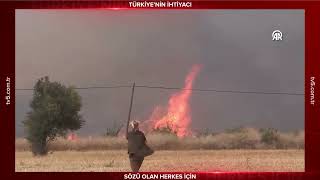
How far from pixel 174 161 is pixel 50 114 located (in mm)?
2411

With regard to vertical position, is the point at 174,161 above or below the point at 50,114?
below

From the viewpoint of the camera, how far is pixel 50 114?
43.5ft

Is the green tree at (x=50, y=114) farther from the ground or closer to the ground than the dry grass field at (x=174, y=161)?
farther from the ground

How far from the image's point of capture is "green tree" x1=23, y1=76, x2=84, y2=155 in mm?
12789

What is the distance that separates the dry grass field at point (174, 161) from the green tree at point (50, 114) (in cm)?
29

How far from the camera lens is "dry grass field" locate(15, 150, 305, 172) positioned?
500 inches

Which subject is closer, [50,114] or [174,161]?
[174,161]

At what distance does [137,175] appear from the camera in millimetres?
12562

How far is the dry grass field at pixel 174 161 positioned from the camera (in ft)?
41.7

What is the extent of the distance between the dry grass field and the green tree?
29 centimetres

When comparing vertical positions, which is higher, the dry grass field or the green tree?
the green tree
